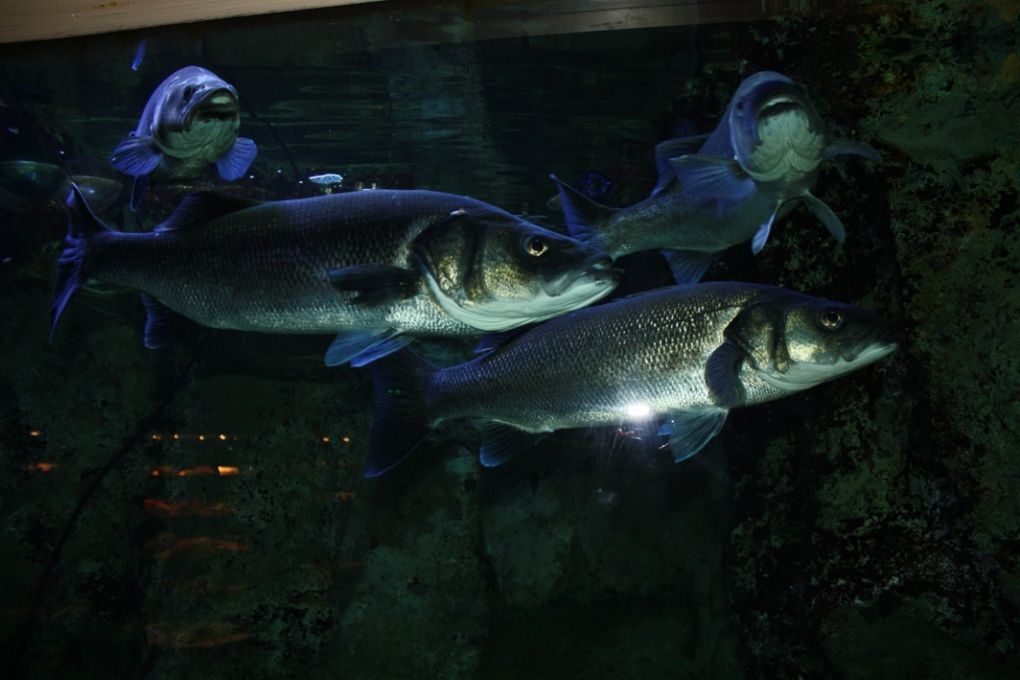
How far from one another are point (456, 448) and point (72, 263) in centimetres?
351

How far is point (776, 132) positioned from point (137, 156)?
4.22 m

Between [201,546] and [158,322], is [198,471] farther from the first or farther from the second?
[158,322]

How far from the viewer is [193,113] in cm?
380

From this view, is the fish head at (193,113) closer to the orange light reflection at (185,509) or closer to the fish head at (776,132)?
the fish head at (776,132)

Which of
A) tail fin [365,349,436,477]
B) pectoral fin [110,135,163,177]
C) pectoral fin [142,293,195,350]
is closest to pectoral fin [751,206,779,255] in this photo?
tail fin [365,349,436,477]

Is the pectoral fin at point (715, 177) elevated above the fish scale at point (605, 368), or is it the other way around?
the pectoral fin at point (715, 177)

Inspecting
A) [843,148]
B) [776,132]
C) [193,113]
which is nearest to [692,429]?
[776,132]

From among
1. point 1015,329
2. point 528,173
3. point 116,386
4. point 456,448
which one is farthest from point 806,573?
point 528,173

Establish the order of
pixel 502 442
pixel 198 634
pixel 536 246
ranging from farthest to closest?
pixel 198 634 → pixel 502 442 → pixel 536 246

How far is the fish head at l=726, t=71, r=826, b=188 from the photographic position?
11.8 feet

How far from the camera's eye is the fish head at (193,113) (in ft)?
12.5

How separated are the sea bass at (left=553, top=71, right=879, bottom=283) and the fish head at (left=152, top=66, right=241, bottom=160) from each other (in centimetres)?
232

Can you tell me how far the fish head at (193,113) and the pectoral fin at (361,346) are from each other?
5.57ft

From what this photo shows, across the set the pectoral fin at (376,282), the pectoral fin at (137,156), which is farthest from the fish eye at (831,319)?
the pectoral fin at (137,156)
